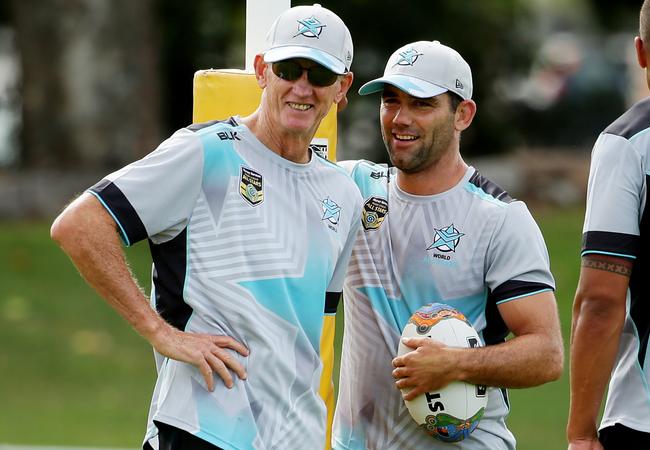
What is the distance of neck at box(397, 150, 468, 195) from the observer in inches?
237

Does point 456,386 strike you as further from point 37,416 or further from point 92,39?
point 92,39

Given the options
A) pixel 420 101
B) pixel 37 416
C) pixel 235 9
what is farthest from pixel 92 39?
Result: pixel 420 101

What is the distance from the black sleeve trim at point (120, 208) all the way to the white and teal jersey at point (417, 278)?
1235 millimetres

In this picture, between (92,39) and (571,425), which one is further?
(92,39)

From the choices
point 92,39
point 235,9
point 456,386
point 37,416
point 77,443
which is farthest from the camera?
point 235,9

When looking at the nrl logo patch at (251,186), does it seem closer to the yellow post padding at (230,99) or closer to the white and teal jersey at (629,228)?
the yellow post padding at (230,99)

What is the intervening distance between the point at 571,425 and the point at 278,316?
121cm

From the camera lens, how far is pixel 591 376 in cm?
524

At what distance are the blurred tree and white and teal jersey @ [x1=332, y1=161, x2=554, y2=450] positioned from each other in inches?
496

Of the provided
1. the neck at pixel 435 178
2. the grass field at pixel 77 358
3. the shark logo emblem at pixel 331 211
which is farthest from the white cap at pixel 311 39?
the grass field at pixel 77 358

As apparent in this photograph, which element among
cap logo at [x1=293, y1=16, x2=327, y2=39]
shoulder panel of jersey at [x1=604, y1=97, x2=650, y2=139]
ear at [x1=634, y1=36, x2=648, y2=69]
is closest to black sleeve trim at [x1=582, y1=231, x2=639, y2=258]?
shoulder panel of jersey at [x1=604, y1=97, x2=650, y2=139]

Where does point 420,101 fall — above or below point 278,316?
above

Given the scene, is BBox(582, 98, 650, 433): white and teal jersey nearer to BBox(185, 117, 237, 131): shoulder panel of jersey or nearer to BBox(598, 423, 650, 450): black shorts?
BBox(598, 423, 650, 450): black shorts

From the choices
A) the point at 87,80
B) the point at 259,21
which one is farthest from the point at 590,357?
the point at 87,80
